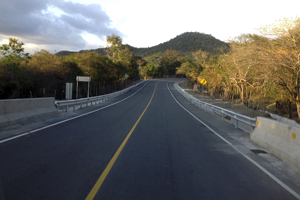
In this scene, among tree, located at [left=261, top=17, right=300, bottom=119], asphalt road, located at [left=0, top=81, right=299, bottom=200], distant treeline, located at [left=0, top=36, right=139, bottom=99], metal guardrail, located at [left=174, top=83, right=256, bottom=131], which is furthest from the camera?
distant treeline, located at [left=0, top=36, right=139, bottom=99]

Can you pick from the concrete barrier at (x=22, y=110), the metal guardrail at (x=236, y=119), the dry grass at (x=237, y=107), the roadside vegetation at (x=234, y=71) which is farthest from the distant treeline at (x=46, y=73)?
the dry grass at (x=237, y=107)

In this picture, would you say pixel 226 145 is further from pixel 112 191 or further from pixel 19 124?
pixel 19 124

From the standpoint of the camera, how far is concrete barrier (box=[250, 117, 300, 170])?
21.7ft

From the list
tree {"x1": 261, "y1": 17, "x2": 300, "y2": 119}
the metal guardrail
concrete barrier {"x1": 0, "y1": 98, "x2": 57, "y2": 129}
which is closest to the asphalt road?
concrete barrier {"x1": 0, "y1": 98, "x2": 57, "y2": 129}

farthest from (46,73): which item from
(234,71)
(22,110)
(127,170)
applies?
(127,170)

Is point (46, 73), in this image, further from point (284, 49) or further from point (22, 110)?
point (284, 49)

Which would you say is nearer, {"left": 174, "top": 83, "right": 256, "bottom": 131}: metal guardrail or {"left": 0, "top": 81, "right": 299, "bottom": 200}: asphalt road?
{"left": 0, "top": 81, "right": 299, "bottom": 200}: asphalt road

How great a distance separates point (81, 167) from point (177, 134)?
5696 millimetres

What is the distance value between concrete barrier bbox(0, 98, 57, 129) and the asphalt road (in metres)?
2.05

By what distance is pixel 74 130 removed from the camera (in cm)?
1067

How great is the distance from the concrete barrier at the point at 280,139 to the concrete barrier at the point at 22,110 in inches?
405

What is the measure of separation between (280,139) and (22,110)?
11165 millimetres

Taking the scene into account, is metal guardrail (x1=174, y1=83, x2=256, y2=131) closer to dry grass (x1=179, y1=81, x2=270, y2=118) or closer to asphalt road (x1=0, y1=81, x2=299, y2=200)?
asphalt road (x1=0, y1=81, x2=299, y2=200)

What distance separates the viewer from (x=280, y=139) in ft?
24.7
